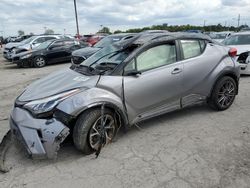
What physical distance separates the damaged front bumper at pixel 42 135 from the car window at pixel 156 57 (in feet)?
5.07

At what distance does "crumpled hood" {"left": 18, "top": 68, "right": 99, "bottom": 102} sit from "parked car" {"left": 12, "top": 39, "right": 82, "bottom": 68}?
9723mm

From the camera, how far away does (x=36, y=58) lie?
520 inches

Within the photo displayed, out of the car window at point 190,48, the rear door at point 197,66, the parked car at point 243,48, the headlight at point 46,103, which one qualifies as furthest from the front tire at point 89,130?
the parked car at point 243,48

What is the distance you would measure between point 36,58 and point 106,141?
10.7 metres

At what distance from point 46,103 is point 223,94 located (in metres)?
3.38

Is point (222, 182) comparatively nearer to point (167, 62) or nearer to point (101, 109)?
point (101, 109)

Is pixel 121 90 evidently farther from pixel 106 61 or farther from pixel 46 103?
pixel 46 103

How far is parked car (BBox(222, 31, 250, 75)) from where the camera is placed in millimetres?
8031

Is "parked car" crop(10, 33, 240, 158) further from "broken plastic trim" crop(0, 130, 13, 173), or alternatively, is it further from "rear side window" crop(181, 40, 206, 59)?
"broken plastic trim" crop(0, 130, 13, 173)

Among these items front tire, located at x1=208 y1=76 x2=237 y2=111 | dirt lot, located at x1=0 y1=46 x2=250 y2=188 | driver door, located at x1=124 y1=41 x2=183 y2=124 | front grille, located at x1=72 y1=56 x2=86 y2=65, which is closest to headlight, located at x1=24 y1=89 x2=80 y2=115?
dirt lot, located at x1=0 y1=46 x2=250 y2=188

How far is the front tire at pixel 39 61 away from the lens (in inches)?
519

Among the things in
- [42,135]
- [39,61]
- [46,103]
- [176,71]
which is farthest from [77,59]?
[42,135]

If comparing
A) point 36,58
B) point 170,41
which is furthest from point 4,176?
point 36,58

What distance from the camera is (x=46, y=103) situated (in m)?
3.32
